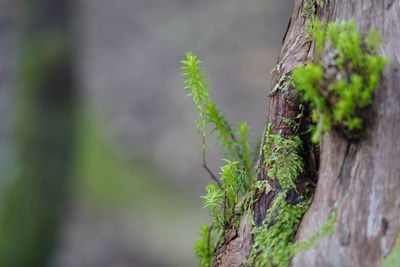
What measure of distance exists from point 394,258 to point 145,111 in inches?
189

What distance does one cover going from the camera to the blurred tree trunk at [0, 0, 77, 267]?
231cm

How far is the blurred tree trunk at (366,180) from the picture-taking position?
873 mm

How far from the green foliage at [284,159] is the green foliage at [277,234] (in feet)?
0.12

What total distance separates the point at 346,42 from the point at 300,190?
13.9 inches

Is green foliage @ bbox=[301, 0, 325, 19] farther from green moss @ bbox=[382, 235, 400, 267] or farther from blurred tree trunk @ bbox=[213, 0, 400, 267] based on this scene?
green moss @ bbox=[382, 235, 400, 267]

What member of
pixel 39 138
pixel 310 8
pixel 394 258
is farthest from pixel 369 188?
pixel 39 138

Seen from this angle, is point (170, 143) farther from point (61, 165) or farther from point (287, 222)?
point (287, 222)

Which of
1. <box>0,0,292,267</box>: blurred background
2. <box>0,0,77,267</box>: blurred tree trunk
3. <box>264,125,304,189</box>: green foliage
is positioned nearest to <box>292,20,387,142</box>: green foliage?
<box>264,125,304,189</box>: green foliage

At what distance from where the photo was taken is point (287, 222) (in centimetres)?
100

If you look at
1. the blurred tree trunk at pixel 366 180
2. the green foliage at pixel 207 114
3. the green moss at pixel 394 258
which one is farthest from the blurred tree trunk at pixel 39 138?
the green moss at pixel 394 258

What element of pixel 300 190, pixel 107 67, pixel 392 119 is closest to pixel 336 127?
pixel 392 119

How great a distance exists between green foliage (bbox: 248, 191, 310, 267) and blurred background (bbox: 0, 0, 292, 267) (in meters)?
1.66

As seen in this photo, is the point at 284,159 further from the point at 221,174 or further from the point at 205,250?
the point at 205,250

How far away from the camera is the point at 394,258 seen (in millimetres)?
848
